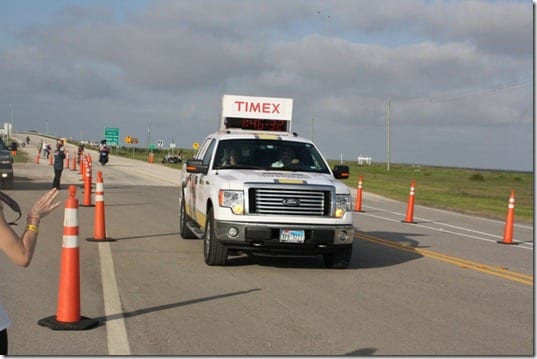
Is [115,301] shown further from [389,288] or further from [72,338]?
[389,288]

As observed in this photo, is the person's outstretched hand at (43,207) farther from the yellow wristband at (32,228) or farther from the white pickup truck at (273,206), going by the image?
the white pickup truck at (273,206)

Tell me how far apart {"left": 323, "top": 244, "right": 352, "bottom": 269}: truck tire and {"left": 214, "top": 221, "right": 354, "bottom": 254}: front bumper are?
11.0 inches

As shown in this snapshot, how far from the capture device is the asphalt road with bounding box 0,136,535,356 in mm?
6594

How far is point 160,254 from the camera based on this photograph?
39.6 feet

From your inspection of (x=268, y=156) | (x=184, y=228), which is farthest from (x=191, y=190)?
(x=268, y=156)

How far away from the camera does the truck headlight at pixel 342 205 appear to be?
10555mm

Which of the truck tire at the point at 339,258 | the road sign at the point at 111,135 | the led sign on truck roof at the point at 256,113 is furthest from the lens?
the road sign at the point at 111,135

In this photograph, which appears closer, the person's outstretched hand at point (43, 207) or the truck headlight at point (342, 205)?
the person's outstretched hand at point (43, 207)

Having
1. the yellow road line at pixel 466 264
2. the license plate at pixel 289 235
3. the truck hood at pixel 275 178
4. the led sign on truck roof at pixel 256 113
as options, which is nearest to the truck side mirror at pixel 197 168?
the truck hood at pixel 275 178

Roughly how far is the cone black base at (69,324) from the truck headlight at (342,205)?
4.36 m

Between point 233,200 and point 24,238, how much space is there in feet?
21.5

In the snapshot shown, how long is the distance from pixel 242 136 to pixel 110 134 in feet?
236

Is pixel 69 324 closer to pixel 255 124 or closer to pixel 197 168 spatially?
pixel 197 168

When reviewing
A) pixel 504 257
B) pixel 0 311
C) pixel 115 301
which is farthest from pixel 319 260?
pixel 0 311
